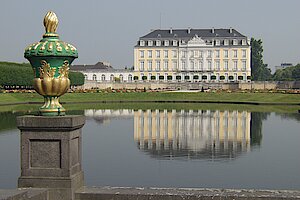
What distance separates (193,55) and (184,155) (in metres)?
72.9

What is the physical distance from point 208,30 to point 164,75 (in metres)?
11.2

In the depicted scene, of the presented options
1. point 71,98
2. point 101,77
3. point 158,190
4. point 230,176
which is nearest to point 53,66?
point 158,190

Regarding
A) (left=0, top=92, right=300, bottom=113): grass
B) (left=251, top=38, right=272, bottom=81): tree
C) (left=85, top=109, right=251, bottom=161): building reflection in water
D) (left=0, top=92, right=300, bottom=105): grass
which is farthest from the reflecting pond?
(left=251, top=38, right=272, bottom=81): tree

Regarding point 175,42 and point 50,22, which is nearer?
point 50,22

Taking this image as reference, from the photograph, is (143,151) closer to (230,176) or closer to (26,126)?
(230,176)

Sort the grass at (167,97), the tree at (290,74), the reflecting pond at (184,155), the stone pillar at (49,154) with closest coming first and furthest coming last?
the stone pillar at (49,154) < the reflecting pond at (184,155) < the grass at (167,97) < the tree at (290,74)

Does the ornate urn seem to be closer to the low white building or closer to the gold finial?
the gold finial

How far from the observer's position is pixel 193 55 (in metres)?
85.1

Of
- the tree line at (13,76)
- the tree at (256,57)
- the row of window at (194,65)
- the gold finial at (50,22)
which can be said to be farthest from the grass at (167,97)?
the tree at (256,57)

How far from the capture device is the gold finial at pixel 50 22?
5.41 metres

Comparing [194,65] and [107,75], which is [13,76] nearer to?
[107,75]

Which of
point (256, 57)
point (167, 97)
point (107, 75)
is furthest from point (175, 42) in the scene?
point (167, 97)

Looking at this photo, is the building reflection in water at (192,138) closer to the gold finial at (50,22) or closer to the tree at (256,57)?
the gold finial at (50,22)

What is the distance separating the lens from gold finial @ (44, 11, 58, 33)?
5.41 meters
